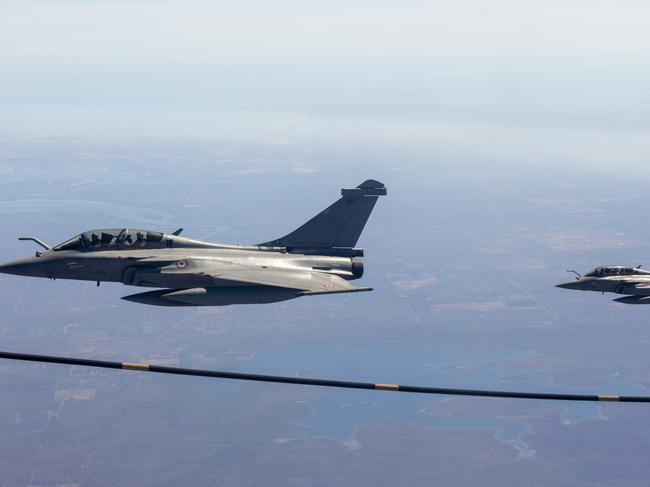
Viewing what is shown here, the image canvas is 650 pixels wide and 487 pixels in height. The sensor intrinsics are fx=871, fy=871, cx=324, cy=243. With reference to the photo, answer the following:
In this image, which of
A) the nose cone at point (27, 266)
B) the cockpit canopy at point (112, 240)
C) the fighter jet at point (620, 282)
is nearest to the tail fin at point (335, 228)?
the cockpit canopy at point (112, 240)

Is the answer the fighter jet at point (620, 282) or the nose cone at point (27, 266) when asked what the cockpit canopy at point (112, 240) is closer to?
the nose cone at point (27, 266)

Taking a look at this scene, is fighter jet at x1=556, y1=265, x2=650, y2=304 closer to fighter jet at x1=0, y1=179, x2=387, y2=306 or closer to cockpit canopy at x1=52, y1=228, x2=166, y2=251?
fighter jet at x1=0, y1=179, x2=387, y2=306

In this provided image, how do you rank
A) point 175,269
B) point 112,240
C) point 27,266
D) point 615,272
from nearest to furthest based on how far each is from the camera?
point 27,266, point 175,269, point 112,240, point 615,272

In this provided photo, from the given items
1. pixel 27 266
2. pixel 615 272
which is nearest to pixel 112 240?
pixel 27 266

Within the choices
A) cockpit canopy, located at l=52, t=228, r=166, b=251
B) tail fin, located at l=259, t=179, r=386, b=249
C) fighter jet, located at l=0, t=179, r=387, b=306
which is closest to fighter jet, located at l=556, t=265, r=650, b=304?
tail fin, located at l=259, t=179, r=386, b=249

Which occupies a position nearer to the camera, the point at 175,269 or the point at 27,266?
the point at 27,266

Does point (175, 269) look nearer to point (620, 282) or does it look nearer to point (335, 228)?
point (335, 228)
